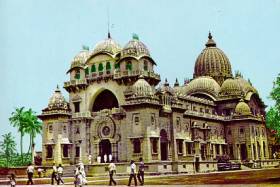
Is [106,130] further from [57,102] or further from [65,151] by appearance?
[57,102]

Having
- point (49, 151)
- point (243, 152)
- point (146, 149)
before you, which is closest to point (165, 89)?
point (146, 149)

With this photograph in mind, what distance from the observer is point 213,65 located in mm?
85312

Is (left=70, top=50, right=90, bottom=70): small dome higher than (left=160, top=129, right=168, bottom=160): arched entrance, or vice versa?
(left=70, top=50, right=90, bottom=70): small dome

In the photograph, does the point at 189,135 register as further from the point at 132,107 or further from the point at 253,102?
the point at 253,102

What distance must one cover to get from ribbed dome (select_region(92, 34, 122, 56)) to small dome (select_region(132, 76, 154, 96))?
8222 mm

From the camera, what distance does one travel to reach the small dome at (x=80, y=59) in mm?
59875

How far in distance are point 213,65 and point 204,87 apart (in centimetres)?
764

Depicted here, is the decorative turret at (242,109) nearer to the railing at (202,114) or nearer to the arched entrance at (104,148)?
the railing at (202,114)

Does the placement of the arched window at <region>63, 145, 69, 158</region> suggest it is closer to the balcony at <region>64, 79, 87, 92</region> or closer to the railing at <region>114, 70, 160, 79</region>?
the balcony at <region>64, 79, 87, 92</region>

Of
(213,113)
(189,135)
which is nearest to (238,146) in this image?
(213,113)

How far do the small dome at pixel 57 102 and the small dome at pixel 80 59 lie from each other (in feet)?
13.5

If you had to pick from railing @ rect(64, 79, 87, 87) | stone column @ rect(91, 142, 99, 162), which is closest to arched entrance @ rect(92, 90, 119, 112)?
railing @ rect(64, 79, 87, 87)

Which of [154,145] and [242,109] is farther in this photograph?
[242,109]

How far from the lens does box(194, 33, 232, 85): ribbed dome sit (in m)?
84.9
